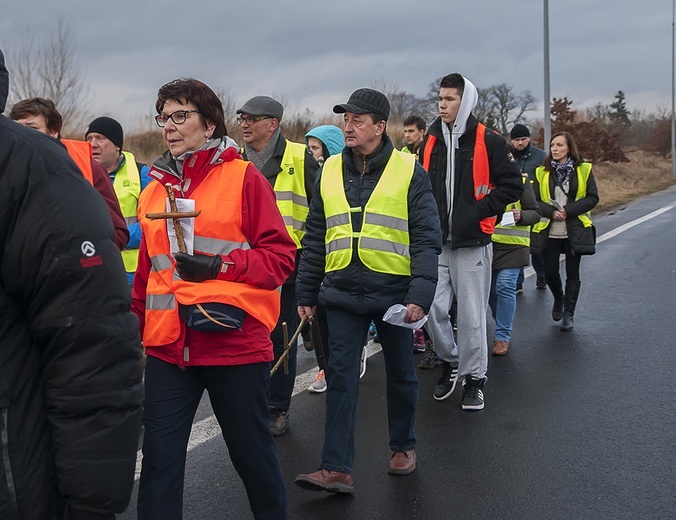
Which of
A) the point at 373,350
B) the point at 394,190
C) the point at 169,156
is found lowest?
the point at 373,350

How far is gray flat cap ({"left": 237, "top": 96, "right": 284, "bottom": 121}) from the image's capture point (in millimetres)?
5188

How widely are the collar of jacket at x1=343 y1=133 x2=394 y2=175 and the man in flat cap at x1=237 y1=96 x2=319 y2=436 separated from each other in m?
0.90

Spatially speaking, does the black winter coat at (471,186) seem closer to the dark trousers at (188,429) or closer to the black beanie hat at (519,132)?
the dark trousers at (188,429)

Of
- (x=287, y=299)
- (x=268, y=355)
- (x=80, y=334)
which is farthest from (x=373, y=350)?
(x=80, y=334)

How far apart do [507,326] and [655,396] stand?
165cm

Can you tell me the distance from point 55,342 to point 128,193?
12.0 ft

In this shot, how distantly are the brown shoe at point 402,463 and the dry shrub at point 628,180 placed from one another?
18.7 meters

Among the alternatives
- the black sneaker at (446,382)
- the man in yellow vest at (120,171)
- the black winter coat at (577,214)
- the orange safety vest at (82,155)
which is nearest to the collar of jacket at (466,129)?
the black sneaker at (446,382)

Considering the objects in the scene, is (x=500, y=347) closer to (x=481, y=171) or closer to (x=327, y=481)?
(x=481, y=171)

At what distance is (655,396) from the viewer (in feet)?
18.6

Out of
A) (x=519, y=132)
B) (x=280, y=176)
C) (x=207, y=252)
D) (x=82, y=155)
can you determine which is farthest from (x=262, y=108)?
(x=519, y=132)

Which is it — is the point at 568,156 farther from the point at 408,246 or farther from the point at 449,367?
the point at 408,246

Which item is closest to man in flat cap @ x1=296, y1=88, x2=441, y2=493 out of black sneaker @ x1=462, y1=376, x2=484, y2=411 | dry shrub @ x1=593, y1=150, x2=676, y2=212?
black sneaker @ x1=462, y1=376, x2=484, y2=411

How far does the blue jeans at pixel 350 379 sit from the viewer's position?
4242 millimetres
